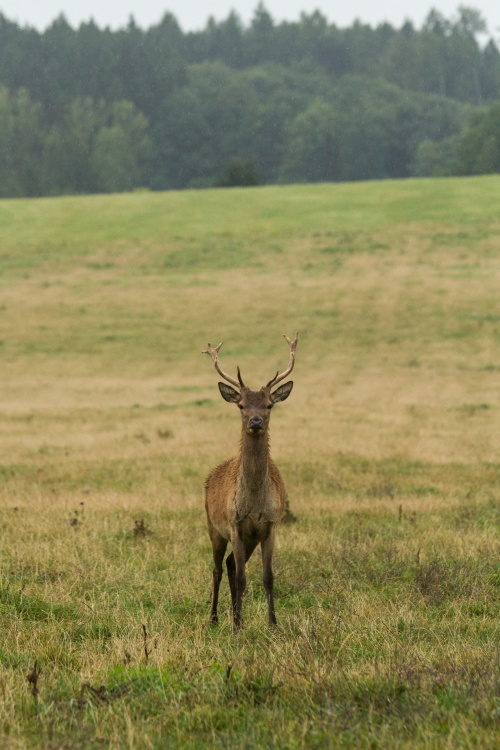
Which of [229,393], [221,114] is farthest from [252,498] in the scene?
[221,114]

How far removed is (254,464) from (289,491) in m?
5.88

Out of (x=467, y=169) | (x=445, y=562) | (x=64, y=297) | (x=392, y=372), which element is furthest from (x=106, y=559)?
(x=467, y=169)

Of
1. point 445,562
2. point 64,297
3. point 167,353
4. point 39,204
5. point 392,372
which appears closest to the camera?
point 445,562

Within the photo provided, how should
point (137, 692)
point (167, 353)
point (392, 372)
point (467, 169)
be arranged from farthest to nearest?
point (467, 169), point (167, 353), point (392, 372), point (137, 692)

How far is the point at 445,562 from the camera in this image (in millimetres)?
9391

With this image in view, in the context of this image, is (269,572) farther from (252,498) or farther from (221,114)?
(221,114)

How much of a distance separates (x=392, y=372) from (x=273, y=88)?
116438 mm

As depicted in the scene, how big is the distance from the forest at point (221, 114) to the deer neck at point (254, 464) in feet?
258

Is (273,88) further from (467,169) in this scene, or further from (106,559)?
(106,559)

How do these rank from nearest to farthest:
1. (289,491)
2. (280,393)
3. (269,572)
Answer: (269,572) < (280,393) < (289,491)

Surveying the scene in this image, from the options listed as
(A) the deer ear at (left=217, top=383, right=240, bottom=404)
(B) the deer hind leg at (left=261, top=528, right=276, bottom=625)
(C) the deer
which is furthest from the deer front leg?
(A) the deer ear at (left=217, top=383, right=240, bottom=404)

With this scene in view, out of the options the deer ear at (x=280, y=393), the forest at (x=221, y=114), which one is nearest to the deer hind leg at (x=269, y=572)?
the deer ear at (x=280, y=393)

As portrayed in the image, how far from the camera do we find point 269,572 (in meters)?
7.85

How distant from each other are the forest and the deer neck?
7862 centimetres
